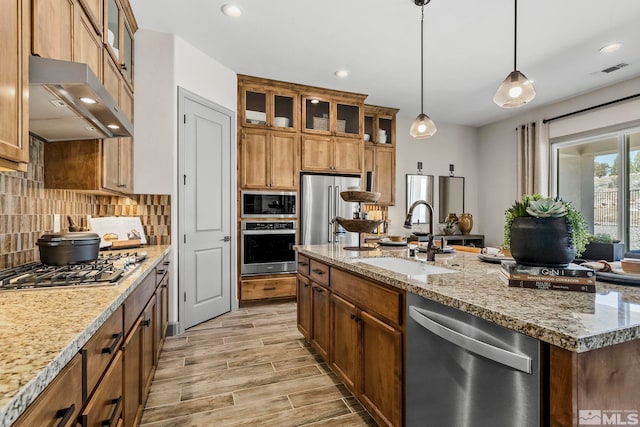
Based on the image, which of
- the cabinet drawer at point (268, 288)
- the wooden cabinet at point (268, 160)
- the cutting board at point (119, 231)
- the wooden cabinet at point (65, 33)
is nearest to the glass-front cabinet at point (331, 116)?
the wooden cabinet at point (268, 160)

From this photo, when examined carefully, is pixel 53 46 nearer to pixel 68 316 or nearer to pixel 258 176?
pixel 68 316

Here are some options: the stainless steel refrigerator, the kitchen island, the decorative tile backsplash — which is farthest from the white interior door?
the kitchen island

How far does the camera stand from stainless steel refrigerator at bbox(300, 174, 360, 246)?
436cm

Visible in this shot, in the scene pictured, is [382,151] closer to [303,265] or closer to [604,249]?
[303,265]

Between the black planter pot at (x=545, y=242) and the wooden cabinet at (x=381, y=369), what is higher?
the black planter pot at (x=545, y=242)

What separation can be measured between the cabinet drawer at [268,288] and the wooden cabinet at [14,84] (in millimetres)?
3070

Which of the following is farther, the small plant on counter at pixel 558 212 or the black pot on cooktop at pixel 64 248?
the black pot on cooktop at pixel 64 248

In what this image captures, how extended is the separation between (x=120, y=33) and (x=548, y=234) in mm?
3189

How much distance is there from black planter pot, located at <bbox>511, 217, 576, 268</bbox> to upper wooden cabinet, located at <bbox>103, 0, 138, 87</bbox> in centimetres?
278

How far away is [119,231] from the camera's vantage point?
2.88 metres

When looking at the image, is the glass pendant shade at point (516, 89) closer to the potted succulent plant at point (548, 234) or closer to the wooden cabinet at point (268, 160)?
the potted succulent plant at point (548, 234)

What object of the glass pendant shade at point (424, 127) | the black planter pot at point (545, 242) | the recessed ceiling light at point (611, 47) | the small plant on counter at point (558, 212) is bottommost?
the black planter pot at point (545, 242)

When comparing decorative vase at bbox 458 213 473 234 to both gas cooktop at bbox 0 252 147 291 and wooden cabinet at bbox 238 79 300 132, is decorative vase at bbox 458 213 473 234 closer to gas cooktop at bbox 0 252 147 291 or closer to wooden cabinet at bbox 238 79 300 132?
wooden cabinet at bbox 238 79 300 132

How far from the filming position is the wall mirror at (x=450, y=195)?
19.8 ft
